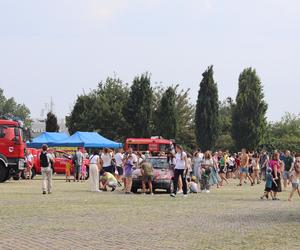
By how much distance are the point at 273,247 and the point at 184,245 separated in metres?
1.49

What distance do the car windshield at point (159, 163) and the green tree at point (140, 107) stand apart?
153 feet

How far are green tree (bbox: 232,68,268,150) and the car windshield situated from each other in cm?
4973

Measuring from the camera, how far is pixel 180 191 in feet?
87.9

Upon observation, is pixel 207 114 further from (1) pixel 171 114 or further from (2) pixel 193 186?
(2) pixel 193 186

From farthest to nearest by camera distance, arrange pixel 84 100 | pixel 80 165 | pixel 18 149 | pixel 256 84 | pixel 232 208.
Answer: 1. pixel 84 100
2. pixel 256 84
3. pixel 80 165
4. pixel 18 149
5. pixel 232 208

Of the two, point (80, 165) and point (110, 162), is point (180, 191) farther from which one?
point (80, 165)

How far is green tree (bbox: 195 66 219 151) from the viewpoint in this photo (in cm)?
7538

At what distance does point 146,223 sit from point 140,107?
59503 millimetres

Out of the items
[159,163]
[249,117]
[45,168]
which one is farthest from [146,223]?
[249,117]

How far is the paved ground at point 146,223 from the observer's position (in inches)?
470

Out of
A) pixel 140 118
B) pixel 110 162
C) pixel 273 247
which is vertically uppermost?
pixel 140 118

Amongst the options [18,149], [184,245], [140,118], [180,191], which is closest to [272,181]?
[180,191]

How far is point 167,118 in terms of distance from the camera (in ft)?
248

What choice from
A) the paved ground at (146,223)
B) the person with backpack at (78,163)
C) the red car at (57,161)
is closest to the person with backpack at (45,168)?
the paved ground at (146,223)
